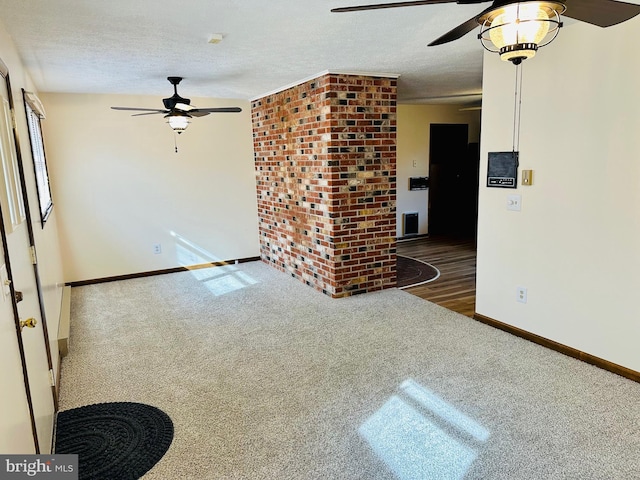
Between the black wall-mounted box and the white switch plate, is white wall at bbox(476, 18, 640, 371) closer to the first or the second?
the white switch plate

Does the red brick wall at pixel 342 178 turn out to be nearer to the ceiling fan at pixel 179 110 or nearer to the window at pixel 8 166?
the ceiling fan at pixel 179 110

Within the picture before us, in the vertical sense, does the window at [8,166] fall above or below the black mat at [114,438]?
above

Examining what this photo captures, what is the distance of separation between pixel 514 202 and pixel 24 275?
3.17m

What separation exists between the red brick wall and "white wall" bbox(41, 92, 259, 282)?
3.88 ft

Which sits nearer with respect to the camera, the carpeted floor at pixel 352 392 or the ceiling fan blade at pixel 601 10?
the ceiling fan blade at pixel 601 10

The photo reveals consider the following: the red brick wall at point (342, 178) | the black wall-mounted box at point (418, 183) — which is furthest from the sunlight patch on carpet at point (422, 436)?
the black wall-mounted box at point (418, 183)

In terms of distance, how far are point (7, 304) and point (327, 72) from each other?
10.8ft

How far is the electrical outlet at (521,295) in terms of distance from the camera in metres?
3.27

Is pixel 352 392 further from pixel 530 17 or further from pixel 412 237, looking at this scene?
pixel 412 237

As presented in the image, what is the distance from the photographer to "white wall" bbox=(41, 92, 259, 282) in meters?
5.01

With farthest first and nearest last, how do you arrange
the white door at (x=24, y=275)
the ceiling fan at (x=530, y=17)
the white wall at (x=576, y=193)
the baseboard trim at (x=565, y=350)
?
the baseboard trim at (x=565, y=350)
the white wall at (x=576, y=193)
the white door at (x=24, y=275)
the ceiling fan at (x=530, y=17)

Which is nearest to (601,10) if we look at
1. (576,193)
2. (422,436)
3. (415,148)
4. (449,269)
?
(576,193)

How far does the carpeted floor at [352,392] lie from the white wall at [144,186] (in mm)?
1393

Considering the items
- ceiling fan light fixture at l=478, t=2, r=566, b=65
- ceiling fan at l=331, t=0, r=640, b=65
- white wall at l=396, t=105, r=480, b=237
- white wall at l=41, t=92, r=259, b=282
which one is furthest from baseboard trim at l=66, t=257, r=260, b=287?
ceiling fan light fixture at l=478, t=2, r=566, b=65
